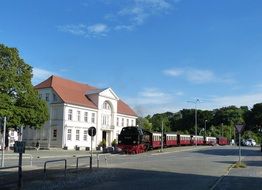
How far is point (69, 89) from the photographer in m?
83.9

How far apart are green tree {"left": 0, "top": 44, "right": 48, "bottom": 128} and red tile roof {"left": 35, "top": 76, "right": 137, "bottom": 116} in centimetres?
1455

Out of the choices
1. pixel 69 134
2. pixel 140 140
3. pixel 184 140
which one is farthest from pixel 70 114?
pixel 140 140

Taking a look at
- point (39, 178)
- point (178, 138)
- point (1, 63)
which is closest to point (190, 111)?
point (178, 138)

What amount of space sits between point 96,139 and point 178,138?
1452cm

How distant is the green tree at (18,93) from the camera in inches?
2323

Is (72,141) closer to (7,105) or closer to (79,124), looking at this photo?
(79,124)

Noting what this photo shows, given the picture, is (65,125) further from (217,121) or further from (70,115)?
(217,121)

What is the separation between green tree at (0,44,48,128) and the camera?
59000 mm

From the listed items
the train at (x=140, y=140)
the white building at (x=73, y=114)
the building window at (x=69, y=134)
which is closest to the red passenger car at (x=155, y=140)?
the train at (x=140, y=140)

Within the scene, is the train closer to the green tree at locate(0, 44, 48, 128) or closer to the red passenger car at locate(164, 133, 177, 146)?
the red passenger car at locate(164, 133, 177, 146)

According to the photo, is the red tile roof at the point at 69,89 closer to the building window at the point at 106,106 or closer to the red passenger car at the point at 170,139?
the building window at the point at 106,106

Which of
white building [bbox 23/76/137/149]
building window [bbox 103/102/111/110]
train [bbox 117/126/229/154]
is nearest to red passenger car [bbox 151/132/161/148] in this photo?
train [bbox 117/126/229/154]

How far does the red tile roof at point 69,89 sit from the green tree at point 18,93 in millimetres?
14545

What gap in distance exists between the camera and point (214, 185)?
19.2 metres
